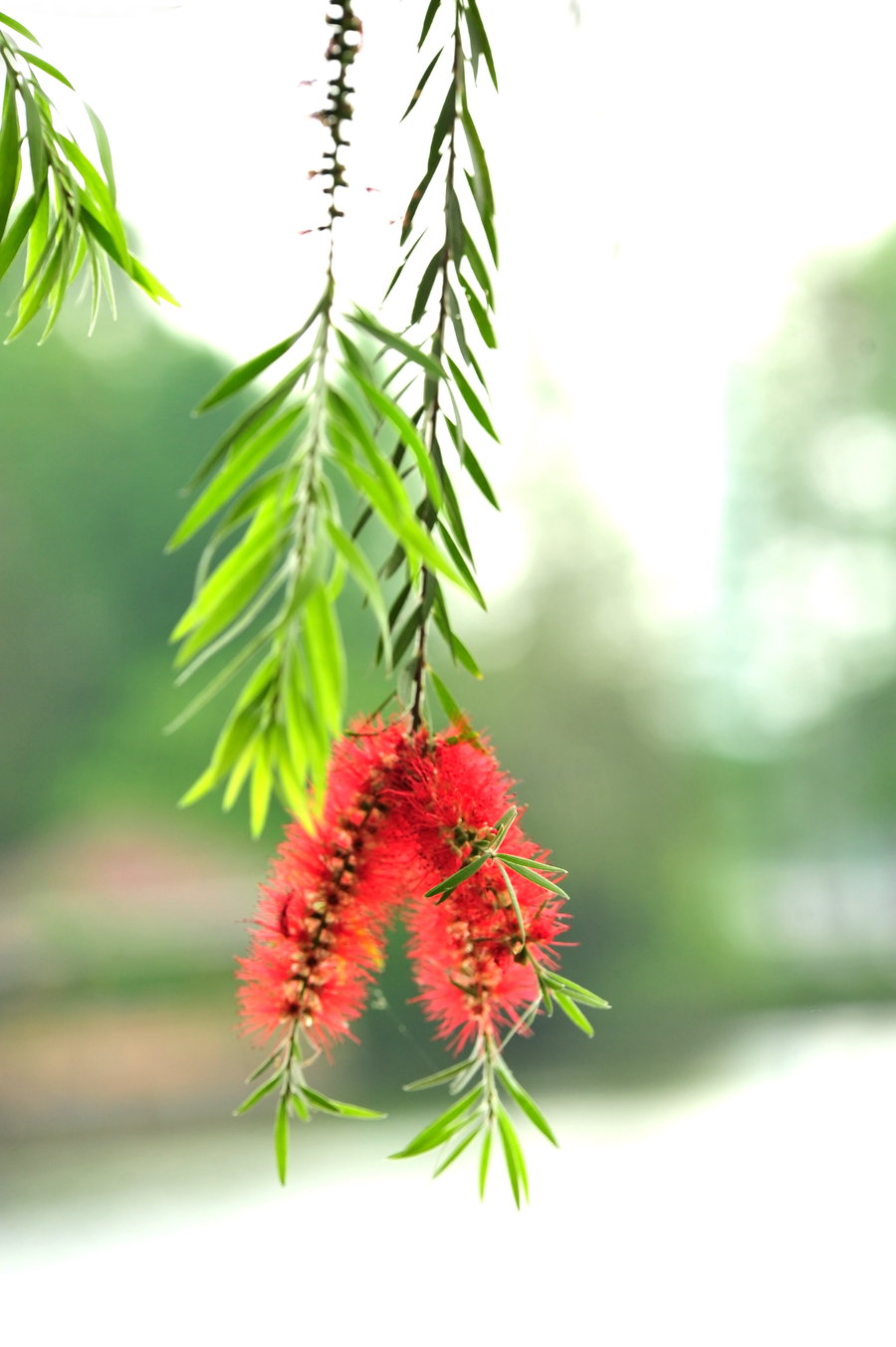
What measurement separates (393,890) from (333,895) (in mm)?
23

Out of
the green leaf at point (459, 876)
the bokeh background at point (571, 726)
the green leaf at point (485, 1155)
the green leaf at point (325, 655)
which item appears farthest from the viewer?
the bokeh background at point (571, 726)

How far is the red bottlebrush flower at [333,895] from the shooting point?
1.24ft

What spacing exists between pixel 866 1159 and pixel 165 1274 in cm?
68

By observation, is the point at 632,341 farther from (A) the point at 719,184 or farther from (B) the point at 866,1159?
(B) the point at 866,1159

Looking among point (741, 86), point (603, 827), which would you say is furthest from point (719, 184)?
point (603, 827)

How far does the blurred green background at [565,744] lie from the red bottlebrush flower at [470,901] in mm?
665

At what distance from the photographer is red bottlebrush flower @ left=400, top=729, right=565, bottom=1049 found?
36 cm

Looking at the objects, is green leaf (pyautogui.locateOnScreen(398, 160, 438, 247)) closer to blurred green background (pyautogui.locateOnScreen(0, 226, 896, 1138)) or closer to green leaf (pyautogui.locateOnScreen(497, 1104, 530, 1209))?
green leaf (pyautogui.locateOnScreen(497, 1104, 530, 1209))

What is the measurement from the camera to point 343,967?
39 cm

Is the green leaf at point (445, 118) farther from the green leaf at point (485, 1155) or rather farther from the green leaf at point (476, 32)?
the green leaf at point (485, 1155)

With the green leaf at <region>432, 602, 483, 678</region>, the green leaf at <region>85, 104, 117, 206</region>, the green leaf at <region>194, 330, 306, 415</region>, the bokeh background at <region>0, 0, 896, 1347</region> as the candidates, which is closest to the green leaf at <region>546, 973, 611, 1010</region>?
the green leaf at <region>432, 602, 483, 678</region>

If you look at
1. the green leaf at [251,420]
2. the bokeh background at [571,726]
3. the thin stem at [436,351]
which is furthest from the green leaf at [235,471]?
the bokeh background at [571,726]

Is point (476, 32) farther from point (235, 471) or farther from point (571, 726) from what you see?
point (571, 726)

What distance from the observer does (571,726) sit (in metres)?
1.15
